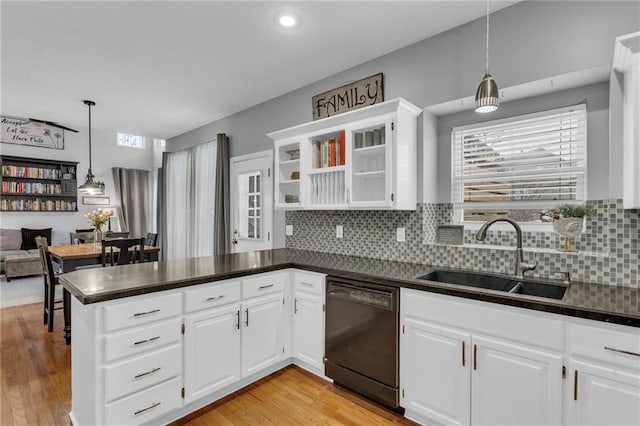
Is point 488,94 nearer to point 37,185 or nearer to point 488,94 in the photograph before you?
point 488,94

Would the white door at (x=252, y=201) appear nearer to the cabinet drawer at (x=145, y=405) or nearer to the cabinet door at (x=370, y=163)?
the cabinet door at (x=370, y=163)

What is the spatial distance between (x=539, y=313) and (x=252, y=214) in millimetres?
3466

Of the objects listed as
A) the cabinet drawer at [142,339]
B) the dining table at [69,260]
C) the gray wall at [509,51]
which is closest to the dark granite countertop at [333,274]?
the cabinet drawer at [142,339]

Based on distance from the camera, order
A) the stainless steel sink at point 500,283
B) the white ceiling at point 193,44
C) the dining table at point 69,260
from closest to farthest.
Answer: the stainless steel sink at point 500,283 < the white ceiling at point 193,44 < the dining table at point 69,260

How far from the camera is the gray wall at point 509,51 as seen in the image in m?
1.88

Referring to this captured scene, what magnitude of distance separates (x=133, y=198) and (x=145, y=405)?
22.1ft

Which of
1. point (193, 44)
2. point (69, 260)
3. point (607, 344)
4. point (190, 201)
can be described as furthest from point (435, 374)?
point (190, 201)

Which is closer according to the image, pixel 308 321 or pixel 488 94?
pixel 488 94

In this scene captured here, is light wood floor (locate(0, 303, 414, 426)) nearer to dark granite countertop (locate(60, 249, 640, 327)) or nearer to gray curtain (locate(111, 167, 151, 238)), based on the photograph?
dark granite countertop (locate(60, 249, 640, 327))

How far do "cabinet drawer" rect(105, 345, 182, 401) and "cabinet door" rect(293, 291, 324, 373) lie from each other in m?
0.97

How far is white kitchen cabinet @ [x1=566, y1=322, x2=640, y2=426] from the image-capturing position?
53.3 inches

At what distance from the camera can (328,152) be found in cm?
295

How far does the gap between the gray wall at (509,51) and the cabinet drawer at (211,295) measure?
1644mm

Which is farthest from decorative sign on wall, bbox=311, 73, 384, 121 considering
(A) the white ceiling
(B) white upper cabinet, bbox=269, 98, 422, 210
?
(B) white upper cabinet, bbox=269, 98, 422, 210
